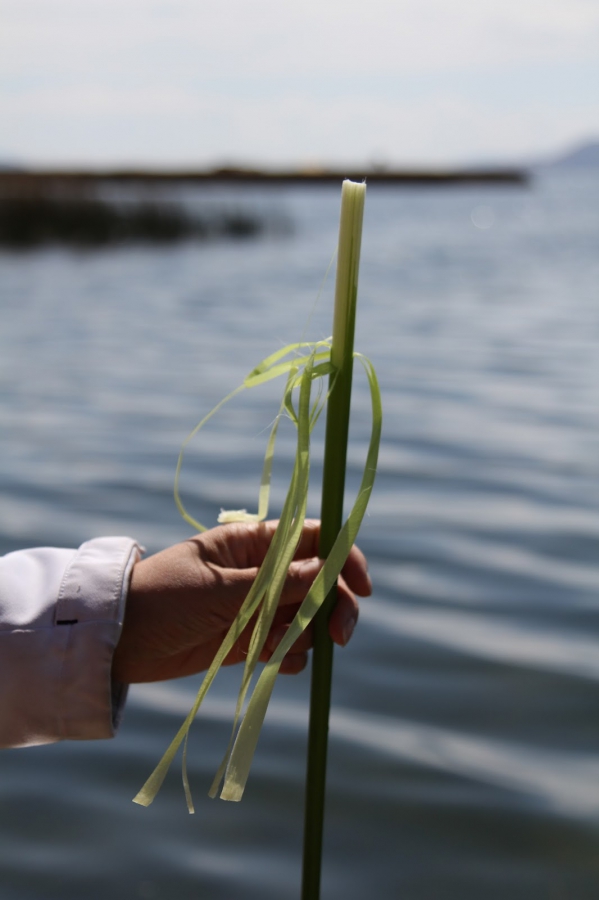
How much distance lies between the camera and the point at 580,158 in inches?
6594

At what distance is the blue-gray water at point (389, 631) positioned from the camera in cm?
203

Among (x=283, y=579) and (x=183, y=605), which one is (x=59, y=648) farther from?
(x=283, y=579)

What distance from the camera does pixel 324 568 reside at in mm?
1001

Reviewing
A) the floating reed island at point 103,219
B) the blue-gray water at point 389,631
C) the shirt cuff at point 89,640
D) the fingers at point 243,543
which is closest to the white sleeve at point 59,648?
the shirt cuff at point 89,640

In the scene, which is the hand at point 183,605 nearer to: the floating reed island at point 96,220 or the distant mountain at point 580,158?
the floating reed island at point 96,220

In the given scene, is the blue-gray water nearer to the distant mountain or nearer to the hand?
the hand

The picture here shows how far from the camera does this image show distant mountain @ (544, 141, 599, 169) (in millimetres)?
161500

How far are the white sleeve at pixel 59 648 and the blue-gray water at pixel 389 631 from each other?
33.2 inches

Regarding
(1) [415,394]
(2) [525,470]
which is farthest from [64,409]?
(2) [525,470]

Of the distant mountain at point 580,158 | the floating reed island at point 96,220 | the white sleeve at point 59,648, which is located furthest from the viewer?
the distant mountain at point 580,158

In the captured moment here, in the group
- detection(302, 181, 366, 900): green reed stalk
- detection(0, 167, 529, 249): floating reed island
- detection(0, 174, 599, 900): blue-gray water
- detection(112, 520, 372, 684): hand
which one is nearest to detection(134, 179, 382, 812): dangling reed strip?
detection(302, 181, 366, 900): green reed stalk

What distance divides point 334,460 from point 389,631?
2.05 metres

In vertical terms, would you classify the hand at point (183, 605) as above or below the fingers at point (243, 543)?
below

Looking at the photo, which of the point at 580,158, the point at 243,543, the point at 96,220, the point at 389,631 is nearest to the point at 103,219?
the point at 96,220
